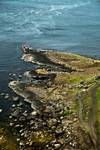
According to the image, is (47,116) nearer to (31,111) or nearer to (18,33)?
(31,111)

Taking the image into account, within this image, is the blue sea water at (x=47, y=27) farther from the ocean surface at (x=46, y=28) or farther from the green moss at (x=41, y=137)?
the green moss at (x=41, y=137)

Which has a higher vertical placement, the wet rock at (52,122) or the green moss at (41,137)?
the wet rock at (52,122)

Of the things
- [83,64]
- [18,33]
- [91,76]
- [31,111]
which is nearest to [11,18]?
[18,33]

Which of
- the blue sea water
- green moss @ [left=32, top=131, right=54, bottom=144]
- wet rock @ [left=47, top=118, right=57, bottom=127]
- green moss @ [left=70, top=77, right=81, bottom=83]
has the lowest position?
green moss @ [left=32, top=131, right=54, bottom=144]

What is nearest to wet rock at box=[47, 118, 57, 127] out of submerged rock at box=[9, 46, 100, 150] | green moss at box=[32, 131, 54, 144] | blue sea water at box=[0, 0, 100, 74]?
submerged rock at box=[9, 46, 100, 150]

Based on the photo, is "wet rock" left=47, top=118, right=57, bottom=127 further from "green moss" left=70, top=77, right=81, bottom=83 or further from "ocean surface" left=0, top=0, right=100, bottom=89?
"ocean surface" left=0, top=0, right=100, bottom=89

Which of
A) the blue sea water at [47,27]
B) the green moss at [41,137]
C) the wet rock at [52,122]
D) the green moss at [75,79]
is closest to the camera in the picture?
the green moss at [41,137]

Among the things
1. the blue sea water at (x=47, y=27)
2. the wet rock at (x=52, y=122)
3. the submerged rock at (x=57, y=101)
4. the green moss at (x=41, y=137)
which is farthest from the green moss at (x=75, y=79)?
the green moss at (x=41, y=137)

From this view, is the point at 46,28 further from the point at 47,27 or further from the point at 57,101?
the point at 57,101

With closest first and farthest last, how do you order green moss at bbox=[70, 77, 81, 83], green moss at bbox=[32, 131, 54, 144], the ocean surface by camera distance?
green moss at bbox=[32, 131, 54, 144]
green moss at bbox=[70, 77, 81, 83]
the ocean surface
